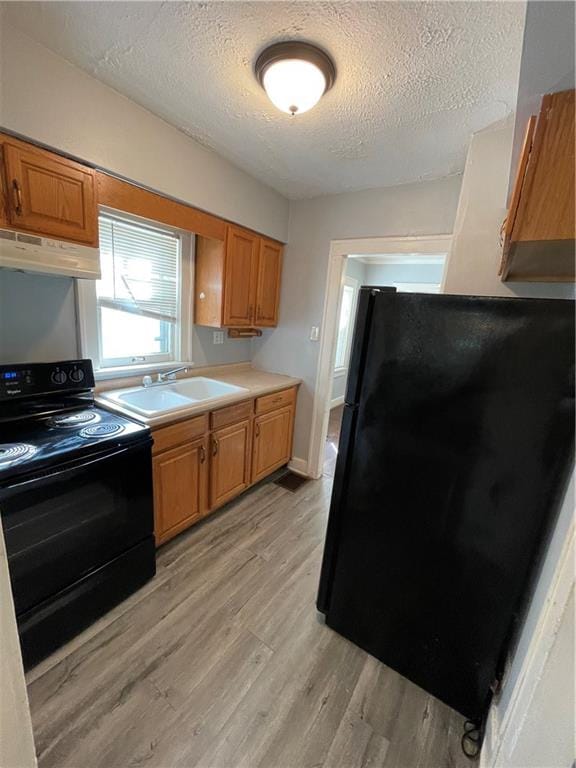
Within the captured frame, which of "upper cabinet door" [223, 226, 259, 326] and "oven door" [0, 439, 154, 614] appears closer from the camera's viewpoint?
"oven door" [0, 439, 154, 614]

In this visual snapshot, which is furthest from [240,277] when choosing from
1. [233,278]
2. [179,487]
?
[179,487]

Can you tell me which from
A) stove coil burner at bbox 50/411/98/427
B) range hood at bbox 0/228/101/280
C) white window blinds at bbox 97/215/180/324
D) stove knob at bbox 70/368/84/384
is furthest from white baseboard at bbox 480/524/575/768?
white window blinds at bbox 97/215/180/324

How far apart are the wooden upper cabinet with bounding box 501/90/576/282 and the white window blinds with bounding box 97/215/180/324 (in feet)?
6.93

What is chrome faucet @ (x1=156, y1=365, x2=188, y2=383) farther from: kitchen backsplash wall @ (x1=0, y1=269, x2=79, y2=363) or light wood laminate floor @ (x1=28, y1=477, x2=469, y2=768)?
light wood laminate floor @ (x1=28, y1=477, x2=469, y2=768)

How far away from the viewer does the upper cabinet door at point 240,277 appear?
239 centimetres

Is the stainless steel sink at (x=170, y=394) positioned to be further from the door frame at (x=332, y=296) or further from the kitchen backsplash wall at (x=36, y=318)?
the door frame at (x=332, y=296)

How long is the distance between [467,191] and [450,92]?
0.41m

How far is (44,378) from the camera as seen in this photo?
1.62m

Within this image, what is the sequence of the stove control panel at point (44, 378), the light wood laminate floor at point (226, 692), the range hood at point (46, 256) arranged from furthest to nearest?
the stove control panel at point (44, 378) → the range hood at point (46, 256) → the light wood laminate floor at point (226, 692)

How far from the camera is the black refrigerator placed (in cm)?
100

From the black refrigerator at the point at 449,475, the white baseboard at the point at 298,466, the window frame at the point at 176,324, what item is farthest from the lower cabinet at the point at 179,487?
the white baseboard at the point at 298,466

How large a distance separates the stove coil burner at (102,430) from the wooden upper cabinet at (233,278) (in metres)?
1.17

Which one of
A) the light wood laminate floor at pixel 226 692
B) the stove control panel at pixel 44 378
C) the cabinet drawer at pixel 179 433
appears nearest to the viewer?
the light wood laminate floor at pixel 226 692

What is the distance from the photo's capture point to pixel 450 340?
110 centimetres
